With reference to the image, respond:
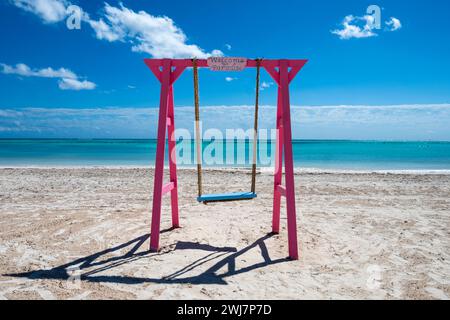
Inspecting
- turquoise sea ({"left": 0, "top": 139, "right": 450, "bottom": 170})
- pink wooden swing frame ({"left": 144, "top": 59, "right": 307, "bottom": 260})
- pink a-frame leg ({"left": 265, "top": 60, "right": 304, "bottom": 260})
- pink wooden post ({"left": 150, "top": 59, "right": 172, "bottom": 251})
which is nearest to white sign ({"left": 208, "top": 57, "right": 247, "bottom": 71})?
pink wooden swing frame ({"left": 144, "top": 59, "right": 307, "bottom": 260})

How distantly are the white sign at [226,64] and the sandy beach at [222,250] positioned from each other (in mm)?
2750

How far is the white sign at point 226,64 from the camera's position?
4363 millimetres

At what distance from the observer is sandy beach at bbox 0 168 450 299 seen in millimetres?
3393

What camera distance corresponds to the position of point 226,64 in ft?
14.4

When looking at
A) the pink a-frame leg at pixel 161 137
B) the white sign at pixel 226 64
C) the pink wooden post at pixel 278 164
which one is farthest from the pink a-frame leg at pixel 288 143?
the pink a-frame leg at pixel 161 137

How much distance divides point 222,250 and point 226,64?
2.81 metres

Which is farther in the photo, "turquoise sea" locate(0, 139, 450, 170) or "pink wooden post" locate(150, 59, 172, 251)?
"turquoise sea" locate(0, 139, 450, 170)

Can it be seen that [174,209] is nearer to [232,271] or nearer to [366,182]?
[232,271]

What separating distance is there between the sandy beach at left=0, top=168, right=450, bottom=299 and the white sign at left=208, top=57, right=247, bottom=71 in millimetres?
2750

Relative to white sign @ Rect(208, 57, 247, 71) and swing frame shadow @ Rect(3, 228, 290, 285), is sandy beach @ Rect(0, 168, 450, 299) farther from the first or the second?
white sign @ Rect(208, 57, 247, 71)

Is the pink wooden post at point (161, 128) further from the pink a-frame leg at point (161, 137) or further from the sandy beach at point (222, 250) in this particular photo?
the sandy beach at point (222, 250)

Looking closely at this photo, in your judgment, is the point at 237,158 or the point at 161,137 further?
the point at 237,158

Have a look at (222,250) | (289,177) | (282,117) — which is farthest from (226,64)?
(222,250)

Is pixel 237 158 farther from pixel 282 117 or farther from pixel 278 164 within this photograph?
pixel 282 117
